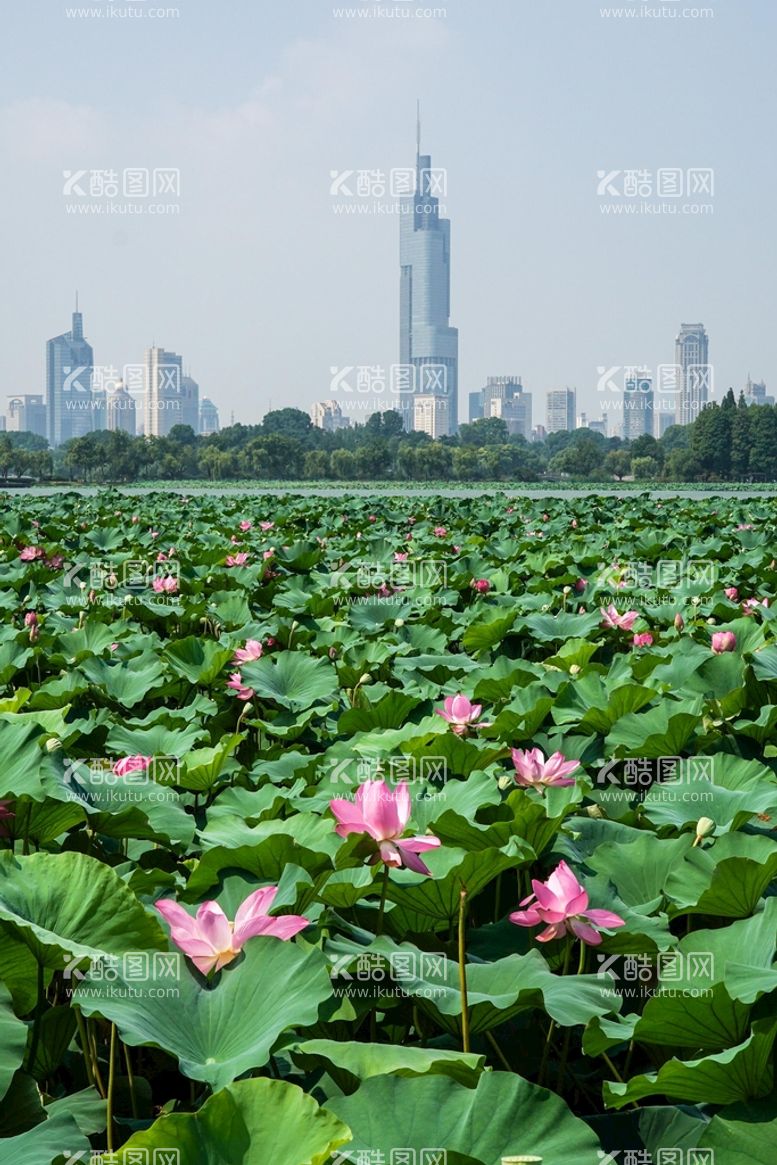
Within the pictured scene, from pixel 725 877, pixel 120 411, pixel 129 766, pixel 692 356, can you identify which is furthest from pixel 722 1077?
pixel 120 411

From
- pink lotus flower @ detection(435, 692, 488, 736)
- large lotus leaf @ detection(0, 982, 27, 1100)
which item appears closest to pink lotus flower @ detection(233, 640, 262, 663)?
pink lotus flower @ detection(435, 692, 488, 736)

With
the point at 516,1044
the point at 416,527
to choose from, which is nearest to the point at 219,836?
the point at 516,1044

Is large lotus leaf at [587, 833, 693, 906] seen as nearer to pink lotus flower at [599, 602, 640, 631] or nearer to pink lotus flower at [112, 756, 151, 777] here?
pink lotus flower at [112, 756, 151, 777]

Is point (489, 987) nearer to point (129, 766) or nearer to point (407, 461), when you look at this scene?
point (129, 766)

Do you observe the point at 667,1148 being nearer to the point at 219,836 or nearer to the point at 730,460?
the point at 219,836

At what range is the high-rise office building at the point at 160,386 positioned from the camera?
104312 millimetres

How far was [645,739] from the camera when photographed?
2195 millimetres

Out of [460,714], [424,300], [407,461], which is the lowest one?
[460,714]

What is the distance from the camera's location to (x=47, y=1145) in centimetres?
88

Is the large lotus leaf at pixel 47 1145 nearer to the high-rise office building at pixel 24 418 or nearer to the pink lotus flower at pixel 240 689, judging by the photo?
the pink lotus flower at pixel 240 689

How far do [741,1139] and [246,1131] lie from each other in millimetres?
414

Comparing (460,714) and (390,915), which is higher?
(460,714)

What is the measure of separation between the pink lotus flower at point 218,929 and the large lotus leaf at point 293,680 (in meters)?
1.75

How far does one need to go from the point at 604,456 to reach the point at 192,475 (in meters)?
32.3
